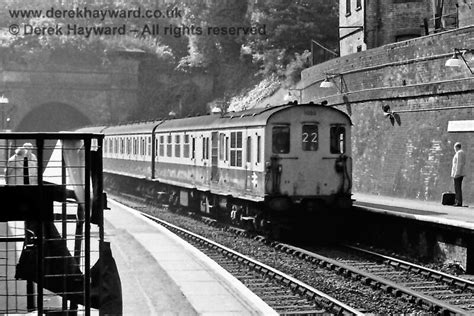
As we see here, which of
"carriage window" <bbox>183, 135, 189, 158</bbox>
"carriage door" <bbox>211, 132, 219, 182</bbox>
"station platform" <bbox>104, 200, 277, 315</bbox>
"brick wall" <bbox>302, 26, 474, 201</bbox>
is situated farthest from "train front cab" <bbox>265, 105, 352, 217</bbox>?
"carriage window" <bbox>183, 135, 189, 158</bbox>

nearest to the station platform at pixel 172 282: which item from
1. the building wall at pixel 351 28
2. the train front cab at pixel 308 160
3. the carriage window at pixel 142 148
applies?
the train front cab at pixel 308 160

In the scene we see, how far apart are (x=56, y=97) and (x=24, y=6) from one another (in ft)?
119

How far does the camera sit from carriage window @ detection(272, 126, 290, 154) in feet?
60.1

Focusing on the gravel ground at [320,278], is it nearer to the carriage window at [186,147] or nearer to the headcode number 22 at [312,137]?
the headcode number 22 at [312,137]

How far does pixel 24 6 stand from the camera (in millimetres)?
89625

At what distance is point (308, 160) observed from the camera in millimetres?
18578

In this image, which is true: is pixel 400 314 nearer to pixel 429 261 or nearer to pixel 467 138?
pixel 429 261

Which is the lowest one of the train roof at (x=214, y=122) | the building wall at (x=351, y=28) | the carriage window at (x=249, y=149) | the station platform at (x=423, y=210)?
the station platform at (x=423, y=210)

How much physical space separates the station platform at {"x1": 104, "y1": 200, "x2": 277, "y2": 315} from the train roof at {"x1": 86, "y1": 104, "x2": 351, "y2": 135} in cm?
371

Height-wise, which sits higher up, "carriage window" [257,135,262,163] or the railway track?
"carriage window" [257,135,262,163]

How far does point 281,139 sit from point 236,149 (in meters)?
1.90

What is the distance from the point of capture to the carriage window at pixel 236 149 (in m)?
19.8

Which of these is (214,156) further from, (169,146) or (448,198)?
(448,198)

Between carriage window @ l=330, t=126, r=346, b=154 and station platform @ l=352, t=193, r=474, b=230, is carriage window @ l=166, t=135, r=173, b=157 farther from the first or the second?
carriage window @ l=330, t=126, r=346, b=154
